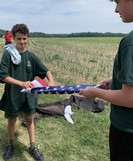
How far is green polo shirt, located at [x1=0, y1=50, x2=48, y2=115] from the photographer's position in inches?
141

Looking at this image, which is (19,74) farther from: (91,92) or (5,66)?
(91,92)

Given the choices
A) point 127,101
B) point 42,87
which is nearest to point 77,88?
point 42,87

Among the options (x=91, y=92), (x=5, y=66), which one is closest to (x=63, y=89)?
(x=91, y=92)

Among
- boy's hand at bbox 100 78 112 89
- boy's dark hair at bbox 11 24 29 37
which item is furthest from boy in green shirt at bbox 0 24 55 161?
boy's hand at bbox 100 78 112 89

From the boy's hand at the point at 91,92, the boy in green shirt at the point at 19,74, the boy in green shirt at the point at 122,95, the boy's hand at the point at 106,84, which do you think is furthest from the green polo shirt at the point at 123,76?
the boy in green shirt at the point at 19,74

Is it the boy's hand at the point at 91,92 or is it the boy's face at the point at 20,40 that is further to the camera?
the boy's face at the point at 20,40

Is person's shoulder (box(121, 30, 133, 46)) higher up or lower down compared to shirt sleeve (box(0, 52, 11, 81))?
higher up

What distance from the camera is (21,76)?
143 inches

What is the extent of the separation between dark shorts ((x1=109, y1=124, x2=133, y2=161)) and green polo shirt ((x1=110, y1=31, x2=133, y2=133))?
0.05 metres

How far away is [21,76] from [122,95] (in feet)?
6.78

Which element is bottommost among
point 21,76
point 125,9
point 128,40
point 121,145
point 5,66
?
point 121,145

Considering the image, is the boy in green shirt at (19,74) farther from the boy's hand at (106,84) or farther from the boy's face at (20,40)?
the boy's hand at (106,84)

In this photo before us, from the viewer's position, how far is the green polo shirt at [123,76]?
1703 mm

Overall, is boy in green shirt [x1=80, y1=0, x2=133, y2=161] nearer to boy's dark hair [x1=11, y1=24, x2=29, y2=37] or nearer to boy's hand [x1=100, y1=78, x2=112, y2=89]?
boy's hand [x1=100, y1=78, x2=112, y2=89]
